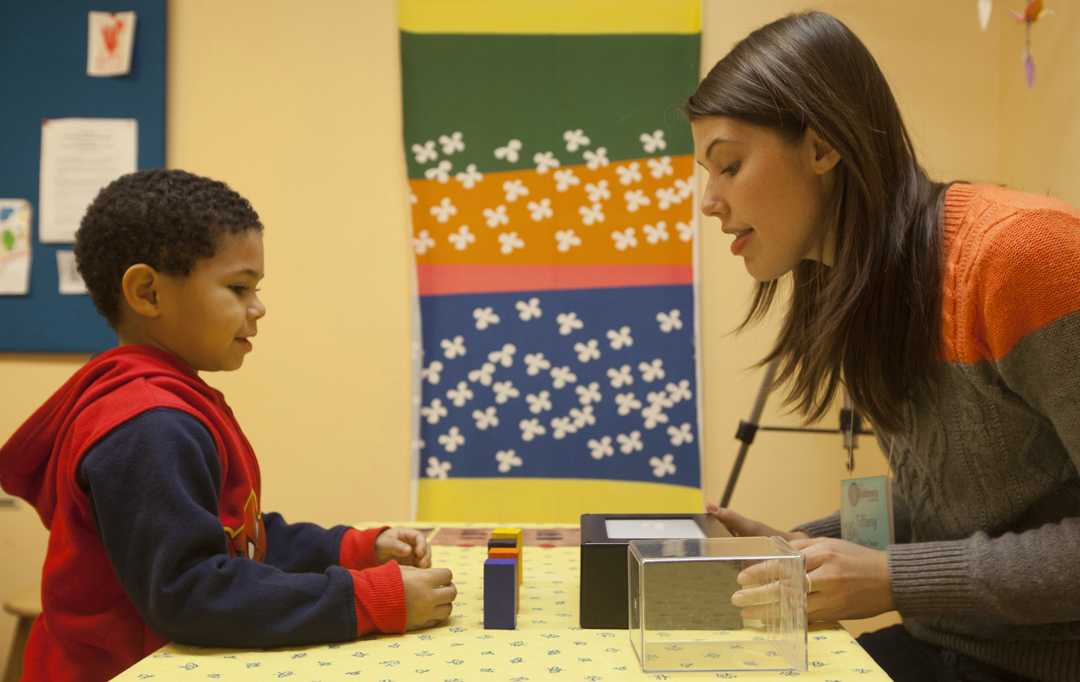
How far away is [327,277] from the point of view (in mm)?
2191

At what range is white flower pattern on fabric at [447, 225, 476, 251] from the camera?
84.4 inches

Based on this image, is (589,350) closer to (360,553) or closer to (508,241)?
(508,241)

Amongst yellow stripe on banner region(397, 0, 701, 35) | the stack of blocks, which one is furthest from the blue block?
yellow stripe on banner region(397, 0, 701, 35)

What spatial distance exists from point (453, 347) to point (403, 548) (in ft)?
3.79

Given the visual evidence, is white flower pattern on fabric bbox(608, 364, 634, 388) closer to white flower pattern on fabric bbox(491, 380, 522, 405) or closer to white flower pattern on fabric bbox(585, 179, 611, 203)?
white flower pattern on fabric bbox(491, 380, 522, 405)

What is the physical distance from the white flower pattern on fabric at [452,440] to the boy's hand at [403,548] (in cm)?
106

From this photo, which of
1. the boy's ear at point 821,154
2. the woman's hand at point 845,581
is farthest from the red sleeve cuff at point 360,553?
the boy's ear at point 821,154

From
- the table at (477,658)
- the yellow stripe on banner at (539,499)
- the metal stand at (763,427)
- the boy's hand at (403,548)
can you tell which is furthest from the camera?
the yellow stripe on banner at (539,499)

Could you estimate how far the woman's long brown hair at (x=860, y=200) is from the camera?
90cm

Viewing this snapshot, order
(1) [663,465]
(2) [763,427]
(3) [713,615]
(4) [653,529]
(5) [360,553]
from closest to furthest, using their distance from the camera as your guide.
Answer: (3) [713,615], (4) [653,529], (5) [360,553], (2) [763,427], (1) [663,465]

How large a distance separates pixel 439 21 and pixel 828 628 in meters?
1.90

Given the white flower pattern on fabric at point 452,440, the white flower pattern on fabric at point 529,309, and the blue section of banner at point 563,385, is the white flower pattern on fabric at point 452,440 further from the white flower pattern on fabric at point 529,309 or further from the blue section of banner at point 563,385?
the white flower pattern on fabric at point 529,309

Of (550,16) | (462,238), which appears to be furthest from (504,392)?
(550,16)

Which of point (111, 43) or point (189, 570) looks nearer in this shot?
point (189, 570)
